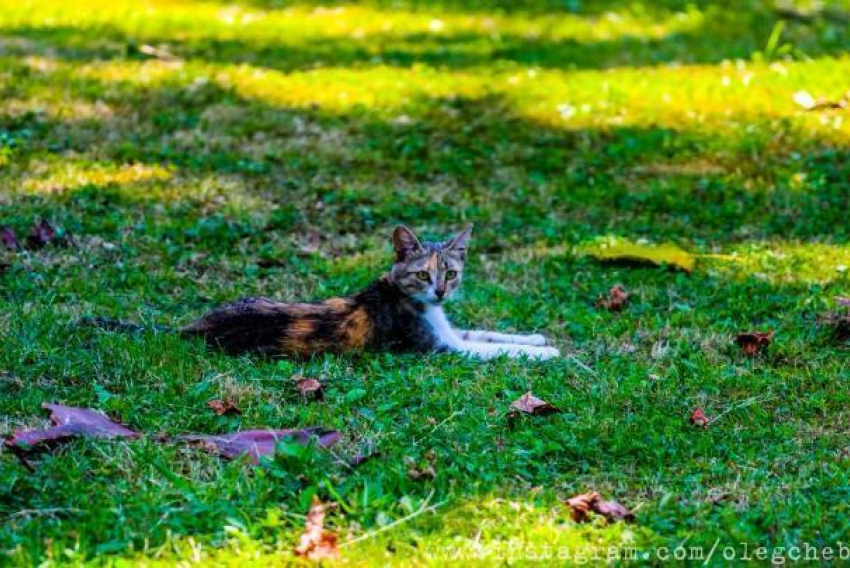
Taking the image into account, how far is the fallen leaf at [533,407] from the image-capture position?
6008 millimetres

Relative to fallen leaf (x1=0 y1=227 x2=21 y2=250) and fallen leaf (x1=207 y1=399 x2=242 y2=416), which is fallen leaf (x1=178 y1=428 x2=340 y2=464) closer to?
fallen leaf (x1=207 y1=399 x2=242 y2=416)

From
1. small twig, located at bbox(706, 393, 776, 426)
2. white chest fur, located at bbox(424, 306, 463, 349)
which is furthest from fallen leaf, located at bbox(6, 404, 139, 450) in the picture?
small twig, located at bbox(706, 393, 776, 426)

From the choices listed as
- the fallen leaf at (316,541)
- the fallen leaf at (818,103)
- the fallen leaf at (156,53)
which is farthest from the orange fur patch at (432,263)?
the fallen leaf at (156,53)

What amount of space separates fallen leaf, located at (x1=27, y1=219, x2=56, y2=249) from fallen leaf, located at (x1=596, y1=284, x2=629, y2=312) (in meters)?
4.26

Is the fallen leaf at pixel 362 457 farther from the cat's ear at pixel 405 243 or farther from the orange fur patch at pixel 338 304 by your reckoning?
the cat's ear at pixel 405 243

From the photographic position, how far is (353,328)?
694 centimetres

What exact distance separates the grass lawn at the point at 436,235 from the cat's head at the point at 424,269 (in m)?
0.48

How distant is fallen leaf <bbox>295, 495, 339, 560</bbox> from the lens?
453 centimetres

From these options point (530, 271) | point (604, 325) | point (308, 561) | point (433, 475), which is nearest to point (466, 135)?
point (530, 271)

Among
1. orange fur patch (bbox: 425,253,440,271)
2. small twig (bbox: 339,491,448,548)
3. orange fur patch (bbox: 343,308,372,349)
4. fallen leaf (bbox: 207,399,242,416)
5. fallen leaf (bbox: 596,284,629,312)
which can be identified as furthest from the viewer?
fallen leaf (bbox: 596,284,629,312)

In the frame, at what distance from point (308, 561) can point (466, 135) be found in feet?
25.8

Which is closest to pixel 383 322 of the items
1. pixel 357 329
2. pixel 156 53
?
pixel 357 329

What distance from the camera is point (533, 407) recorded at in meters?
6.03

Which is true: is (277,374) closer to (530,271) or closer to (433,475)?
(433,475)
